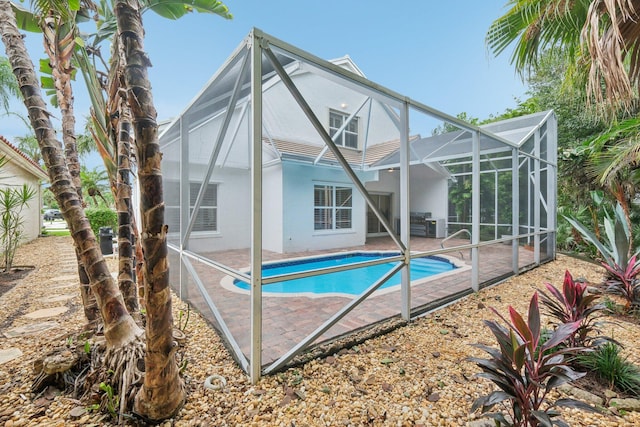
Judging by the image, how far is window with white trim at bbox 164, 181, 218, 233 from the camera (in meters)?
3.82

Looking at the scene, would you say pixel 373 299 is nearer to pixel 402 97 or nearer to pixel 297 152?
pixel 402 97

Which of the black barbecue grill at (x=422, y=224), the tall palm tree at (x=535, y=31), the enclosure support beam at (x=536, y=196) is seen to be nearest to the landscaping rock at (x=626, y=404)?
the tall palm tree at (x=535, y=31)

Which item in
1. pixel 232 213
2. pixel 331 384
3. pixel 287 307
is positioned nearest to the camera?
pixel 331 384

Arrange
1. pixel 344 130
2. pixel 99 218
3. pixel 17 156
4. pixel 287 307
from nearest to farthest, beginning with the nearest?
Answer: pixel 287 307 < pixel 17 156 < pixel 344 130 < pixel 99 218

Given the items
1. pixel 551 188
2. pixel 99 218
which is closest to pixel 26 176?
pixel 99 218

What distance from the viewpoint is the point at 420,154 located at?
36.8 feet

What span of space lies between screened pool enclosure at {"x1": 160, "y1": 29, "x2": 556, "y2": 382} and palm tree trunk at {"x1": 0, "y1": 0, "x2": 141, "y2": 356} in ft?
3.73

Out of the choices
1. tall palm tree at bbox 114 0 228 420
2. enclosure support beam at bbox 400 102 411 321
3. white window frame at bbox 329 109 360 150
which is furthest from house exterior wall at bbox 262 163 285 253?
tall palm tree at bbox 114 0 228 420

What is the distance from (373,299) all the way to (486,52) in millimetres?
4490

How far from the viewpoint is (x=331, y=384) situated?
9.27 feet

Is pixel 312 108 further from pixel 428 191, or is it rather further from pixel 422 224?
pixel 422 224

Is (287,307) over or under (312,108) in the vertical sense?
under

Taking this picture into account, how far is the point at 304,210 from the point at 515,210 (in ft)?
20.4

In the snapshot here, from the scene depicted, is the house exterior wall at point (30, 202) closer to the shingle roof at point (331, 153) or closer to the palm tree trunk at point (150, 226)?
the shingle roof at point (331, 153)
